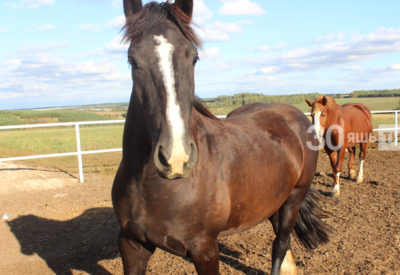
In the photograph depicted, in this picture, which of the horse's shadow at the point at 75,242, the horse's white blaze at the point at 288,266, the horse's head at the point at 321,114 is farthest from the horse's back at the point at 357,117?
the horse's shadow at the point at 75,242

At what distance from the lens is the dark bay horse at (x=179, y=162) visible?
4.70 ft

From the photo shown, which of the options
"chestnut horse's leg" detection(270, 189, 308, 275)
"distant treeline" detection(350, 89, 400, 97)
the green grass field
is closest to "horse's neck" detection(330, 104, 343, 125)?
"chestnut horse's leg" detection(270, 189, 308, 275)

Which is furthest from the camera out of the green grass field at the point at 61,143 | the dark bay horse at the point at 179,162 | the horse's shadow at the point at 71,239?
the green grass field at the point at 61,143

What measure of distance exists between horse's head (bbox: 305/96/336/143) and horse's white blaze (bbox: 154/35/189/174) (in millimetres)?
5203

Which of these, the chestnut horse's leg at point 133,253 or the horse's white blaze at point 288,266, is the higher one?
the chestnut horse's leg at point 133,253

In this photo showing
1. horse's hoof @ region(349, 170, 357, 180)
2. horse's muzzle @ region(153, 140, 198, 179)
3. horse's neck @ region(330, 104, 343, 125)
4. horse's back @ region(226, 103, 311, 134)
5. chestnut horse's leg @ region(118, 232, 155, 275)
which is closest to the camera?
horse's muzzle @ region(153, 140, 198, 179)

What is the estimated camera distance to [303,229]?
3385mm

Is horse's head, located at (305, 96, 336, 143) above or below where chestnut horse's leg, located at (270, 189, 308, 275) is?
above

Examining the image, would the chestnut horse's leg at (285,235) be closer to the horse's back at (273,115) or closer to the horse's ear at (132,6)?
the horse's back at (273,115)

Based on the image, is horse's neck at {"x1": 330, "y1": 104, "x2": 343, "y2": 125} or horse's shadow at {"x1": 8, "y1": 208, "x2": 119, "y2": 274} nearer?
horse's shadow at {"x1": 8, "y1": 208, "x2": 119, "y2": 274}

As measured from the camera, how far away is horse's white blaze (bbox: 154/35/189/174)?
1313 millimetres

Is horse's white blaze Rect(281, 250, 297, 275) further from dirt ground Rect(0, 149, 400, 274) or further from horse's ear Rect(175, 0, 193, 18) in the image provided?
horse's ear Rect(175, 0, 193, 18)

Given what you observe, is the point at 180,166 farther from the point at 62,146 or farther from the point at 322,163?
the point at 62,146

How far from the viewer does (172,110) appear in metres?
1.39
